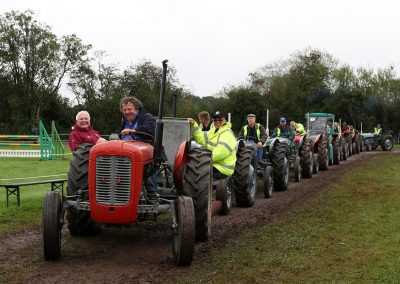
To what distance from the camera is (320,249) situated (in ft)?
19.6

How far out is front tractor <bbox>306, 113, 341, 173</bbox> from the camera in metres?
16.7

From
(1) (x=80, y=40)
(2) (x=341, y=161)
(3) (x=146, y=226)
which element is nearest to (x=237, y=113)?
(1) (x=80, y=40)

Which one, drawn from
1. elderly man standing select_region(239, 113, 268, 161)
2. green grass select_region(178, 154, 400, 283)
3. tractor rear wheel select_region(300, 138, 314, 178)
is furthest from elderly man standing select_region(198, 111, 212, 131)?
tractor rear wheel select_region(300, 138, 314, 178)

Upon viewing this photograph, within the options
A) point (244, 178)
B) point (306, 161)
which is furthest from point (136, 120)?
point (306, 161)

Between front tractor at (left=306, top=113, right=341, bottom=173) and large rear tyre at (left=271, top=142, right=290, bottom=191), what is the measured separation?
203 inches

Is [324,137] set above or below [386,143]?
above

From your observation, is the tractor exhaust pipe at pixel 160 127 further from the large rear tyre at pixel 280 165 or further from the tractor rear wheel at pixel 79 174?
the large rear tyre at pixel 280 165

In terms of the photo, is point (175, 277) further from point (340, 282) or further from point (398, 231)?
point (398, 231)

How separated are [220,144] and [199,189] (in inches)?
88.5

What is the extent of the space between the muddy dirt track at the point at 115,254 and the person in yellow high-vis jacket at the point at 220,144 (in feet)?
2.45

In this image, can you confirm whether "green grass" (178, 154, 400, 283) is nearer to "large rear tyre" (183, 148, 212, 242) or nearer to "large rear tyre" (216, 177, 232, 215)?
"large rear tyre" (183, 148, 212, 242)

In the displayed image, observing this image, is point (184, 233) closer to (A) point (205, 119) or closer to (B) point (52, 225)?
(B) point (52, 225)

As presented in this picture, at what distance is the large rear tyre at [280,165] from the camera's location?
11.6 m

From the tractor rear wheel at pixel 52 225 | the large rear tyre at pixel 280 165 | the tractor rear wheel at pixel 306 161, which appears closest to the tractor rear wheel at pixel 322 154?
the tractor rear wheel at pixel 306 161
